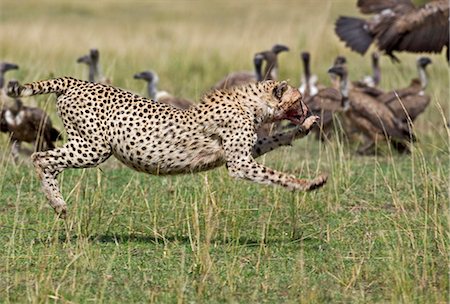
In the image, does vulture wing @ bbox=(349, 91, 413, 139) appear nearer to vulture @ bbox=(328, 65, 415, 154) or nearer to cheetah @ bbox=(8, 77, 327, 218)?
vulture @ bbox=(328, 65, 415, 154)

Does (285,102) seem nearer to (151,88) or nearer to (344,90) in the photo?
(344,90)

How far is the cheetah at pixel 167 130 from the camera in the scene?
633 centimetres

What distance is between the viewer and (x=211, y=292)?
17.7 ft

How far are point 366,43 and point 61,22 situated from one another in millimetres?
10734

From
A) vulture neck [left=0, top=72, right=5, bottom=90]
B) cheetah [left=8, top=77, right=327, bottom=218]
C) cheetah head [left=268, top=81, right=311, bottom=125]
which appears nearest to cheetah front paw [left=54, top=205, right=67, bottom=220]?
cheetah [left=8, top=77, right=327, bottom=218]

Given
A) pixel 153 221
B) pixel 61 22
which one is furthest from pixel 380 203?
pixel 61 22

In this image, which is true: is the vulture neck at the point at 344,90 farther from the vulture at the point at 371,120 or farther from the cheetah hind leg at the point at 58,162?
the cheetah hind leg at the point at 58,162

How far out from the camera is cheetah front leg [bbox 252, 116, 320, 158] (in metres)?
6.48

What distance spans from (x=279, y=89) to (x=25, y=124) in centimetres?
380

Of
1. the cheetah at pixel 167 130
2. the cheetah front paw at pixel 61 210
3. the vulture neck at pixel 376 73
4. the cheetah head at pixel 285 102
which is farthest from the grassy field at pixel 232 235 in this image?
the vulture neck at pixel 376 73

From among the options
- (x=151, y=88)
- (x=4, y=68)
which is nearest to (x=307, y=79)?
(x=151, y=88)

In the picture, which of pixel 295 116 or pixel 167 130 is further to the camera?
pixel 295 116

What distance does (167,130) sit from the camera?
20.9 feet

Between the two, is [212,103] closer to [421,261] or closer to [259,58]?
[421,261]
